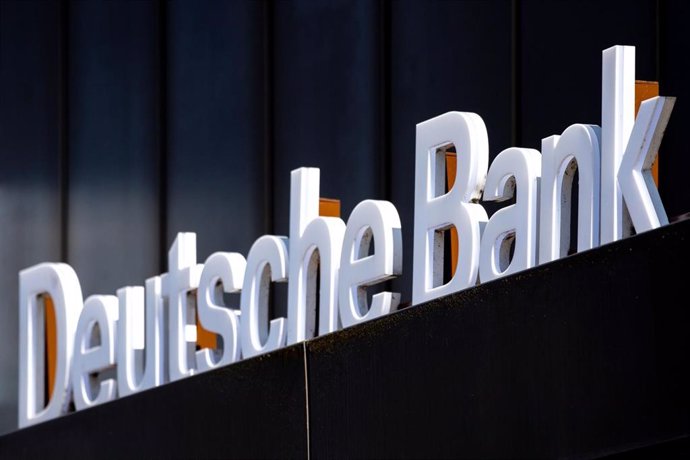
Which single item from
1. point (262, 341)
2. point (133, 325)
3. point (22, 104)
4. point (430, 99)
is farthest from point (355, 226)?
point (22, 104)

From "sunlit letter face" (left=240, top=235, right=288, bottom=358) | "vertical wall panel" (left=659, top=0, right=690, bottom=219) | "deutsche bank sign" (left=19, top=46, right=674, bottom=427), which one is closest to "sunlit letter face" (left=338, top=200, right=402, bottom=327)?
"deutsche bank sign" (left=19, top=46, right=674, bottom=427)

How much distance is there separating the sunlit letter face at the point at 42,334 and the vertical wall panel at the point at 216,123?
2.59 meters

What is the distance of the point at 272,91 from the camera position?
14.6 metres

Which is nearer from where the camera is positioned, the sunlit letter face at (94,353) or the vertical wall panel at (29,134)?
the sunlit letter face at (94,353)

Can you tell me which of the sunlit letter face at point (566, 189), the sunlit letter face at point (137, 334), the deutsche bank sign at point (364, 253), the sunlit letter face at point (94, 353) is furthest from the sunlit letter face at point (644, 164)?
the sunlit letter face at point (94, 353)

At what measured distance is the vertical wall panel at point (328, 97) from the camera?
13492 mm

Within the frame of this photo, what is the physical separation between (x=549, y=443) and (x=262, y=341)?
126 inches

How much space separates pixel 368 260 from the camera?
30.2 ft

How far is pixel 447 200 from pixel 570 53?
3.26 meters

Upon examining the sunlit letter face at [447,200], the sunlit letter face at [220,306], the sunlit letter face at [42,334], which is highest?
the sunlit letter face at [447,200]

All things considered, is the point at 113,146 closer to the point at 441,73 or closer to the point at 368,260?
the point at 441,73

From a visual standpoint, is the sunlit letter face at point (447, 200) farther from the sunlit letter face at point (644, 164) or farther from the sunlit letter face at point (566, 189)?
the sunlit letter face at point (644, 164)

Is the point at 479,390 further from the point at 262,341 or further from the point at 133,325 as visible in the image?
the point at 133,325

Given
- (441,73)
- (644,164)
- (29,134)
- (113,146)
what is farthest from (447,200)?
(29,134)
